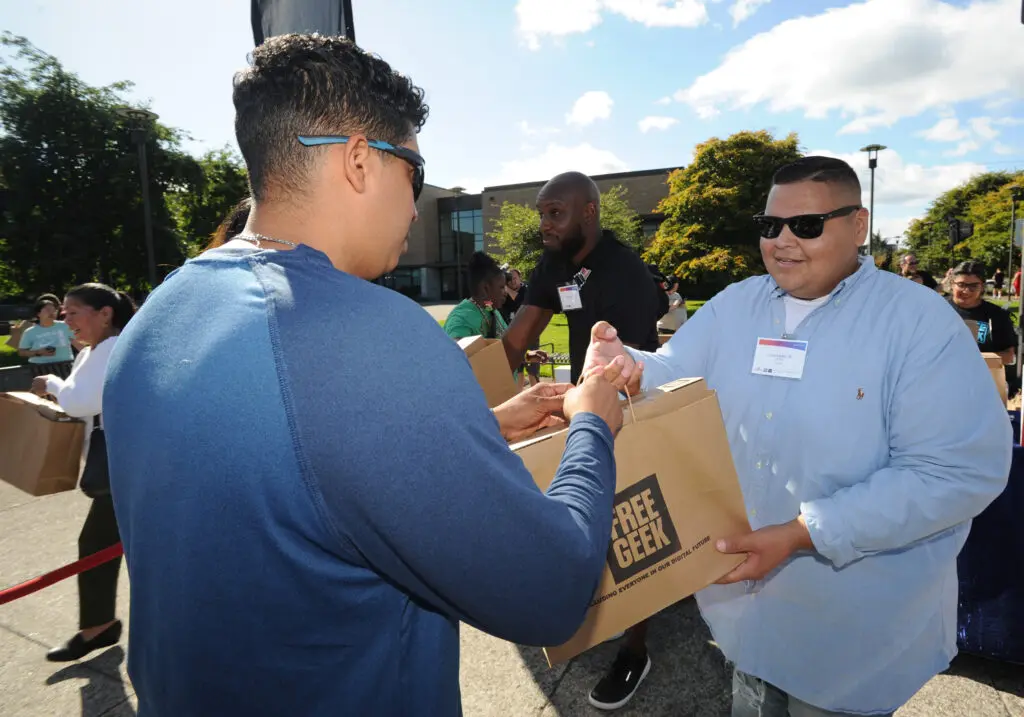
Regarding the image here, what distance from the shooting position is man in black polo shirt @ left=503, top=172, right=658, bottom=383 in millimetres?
3227

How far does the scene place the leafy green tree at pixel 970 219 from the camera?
42.6m

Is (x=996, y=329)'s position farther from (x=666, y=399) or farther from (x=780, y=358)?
(x=666, y=399)

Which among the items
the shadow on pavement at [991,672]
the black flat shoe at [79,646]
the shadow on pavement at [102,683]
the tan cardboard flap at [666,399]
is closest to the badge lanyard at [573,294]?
the tan cardboard flap at [666,399]

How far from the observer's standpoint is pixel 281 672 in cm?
88

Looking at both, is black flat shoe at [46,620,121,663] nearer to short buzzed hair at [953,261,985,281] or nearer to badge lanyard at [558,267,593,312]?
badge lanyard at [558,267,593,312]

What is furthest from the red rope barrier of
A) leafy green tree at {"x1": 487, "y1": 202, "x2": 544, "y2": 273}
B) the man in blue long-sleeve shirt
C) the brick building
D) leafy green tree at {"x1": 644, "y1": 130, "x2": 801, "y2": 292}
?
the brick building

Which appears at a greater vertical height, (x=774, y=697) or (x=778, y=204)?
(x=778, y=204)

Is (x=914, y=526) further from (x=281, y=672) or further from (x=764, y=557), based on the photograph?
(x=281, y=672)

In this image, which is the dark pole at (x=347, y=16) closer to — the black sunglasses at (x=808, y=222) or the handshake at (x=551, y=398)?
the handshake at (x=551, y=398)

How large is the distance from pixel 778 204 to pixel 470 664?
2.95 metres

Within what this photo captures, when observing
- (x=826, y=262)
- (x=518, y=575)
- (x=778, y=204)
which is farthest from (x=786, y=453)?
(x=518, y=575)

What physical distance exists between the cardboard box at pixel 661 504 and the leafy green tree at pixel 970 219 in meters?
38.2

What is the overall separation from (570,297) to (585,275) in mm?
154

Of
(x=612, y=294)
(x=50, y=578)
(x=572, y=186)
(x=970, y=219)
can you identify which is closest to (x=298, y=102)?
(x=612, y=294)
